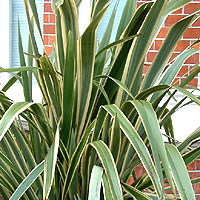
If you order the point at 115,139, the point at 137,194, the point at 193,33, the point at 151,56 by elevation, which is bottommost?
the point at 137,194

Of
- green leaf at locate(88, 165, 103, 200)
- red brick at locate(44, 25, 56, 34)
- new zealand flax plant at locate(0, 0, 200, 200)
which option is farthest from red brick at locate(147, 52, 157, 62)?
green leaf at locate(88, 165, 103, 200)

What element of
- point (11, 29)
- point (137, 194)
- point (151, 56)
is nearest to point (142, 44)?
point (137, 194)

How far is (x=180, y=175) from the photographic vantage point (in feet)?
2.81

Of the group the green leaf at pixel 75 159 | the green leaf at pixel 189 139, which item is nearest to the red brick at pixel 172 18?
the green leaf at pixel 189 139

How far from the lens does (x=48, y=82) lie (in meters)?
1.11

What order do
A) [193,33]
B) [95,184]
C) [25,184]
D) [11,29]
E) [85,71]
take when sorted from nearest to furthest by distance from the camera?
[95,184], [25,184], [85,71], [193,33], [11,29]

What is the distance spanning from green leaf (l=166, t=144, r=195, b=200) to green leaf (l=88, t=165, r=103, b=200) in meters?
0.15

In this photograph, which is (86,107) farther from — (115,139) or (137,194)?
(137,194)

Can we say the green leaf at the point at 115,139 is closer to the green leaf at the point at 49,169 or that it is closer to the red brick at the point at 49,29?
the green leaf at the point at 49,169

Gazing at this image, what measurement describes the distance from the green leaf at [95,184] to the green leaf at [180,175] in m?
0.15

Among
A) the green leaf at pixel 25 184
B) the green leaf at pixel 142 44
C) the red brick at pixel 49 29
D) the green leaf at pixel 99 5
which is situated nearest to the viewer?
the green leaf at pixel 25 184

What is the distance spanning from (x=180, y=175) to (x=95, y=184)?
175 millimetres

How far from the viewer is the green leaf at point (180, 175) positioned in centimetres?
83

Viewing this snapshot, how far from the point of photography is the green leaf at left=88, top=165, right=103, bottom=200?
2.66ft
